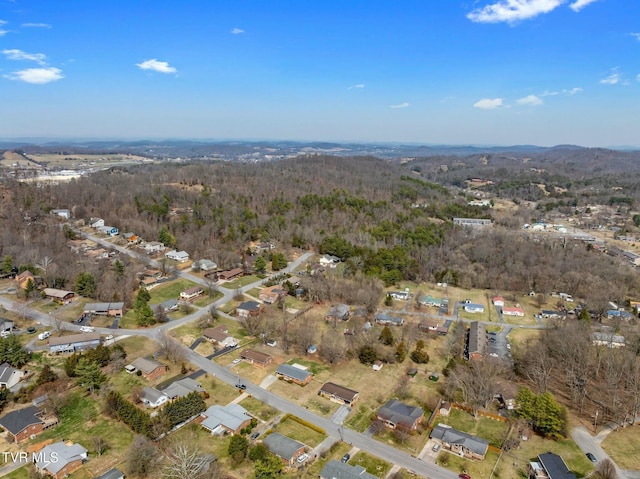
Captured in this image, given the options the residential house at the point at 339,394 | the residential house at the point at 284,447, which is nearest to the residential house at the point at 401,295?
the residential house at the point at 339,394

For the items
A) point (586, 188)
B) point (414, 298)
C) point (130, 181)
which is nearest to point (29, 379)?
point (414, 298)

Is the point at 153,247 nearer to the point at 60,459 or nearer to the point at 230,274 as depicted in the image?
A: the point at 230,274

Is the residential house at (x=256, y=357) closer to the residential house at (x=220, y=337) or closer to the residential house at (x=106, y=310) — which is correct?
the residential house at (x=220, y=337)

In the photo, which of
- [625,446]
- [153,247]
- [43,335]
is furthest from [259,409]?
[153,247]

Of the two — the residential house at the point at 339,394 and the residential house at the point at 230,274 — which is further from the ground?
the residential house at the point at 230,274

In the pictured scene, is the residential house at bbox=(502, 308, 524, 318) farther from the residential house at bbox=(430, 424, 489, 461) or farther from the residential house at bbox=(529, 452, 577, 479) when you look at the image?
the residential house at bbox=(430, 424, 489, 461)

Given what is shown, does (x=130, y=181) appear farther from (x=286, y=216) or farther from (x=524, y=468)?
(x=524, y=468)
